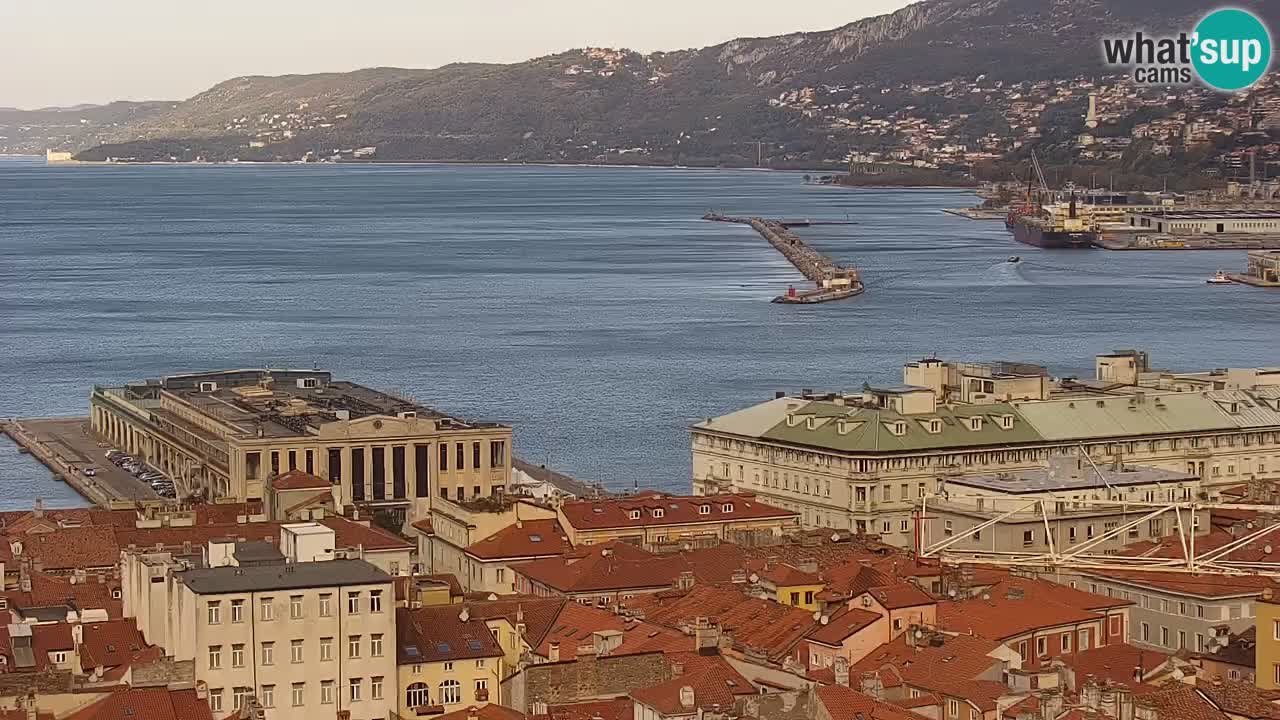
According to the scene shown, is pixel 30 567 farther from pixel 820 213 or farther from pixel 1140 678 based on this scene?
pixel 820 213

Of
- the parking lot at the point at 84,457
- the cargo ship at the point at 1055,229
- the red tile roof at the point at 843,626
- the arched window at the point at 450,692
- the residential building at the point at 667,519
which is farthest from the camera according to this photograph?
the cargo ship at the point at 1055,229

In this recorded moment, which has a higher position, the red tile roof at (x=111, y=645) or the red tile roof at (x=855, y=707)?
the red tile roof at (x=855, y=707)

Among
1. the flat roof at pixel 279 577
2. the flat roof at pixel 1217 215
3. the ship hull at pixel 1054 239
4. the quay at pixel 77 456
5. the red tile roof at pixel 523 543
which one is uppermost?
the flat roof at pixel 279 577

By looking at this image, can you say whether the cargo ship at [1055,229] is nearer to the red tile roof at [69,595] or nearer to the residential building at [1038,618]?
the residential building at [1038,618]

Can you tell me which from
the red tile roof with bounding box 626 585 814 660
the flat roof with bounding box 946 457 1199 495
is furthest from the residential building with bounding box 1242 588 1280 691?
the flat roof with bounding box 946 457 1199 495


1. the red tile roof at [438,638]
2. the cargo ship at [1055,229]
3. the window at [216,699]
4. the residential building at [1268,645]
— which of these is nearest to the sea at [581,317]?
the cargo ship at [1055,229]

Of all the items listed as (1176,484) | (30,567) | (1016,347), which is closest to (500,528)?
(30,567)

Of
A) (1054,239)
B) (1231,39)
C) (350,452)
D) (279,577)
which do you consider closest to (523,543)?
(279,577)
